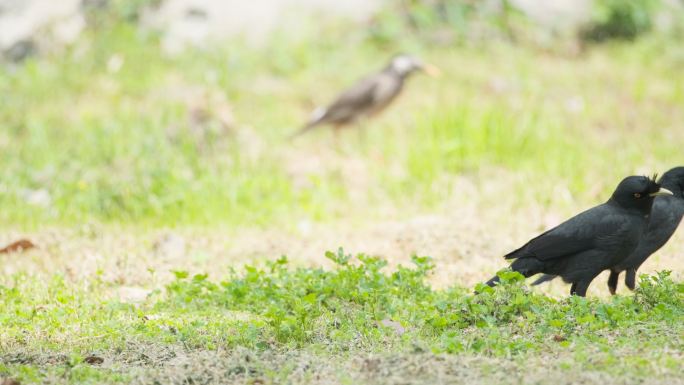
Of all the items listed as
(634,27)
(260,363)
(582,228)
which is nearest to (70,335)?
(260,363)

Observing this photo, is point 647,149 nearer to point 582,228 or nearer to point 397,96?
point 397,96

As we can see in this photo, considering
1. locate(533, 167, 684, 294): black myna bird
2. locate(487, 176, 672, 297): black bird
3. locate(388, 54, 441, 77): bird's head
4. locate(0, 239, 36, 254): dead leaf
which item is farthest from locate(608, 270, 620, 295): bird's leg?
locate(388, 54, 441, 77): bird's head

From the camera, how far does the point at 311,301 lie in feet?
15.9

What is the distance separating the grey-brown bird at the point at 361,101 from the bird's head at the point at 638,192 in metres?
4.95

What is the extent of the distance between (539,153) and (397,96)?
2033 mm

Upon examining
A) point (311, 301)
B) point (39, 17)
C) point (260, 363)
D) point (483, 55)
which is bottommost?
point (260, 363)

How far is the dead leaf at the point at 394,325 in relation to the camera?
464cm

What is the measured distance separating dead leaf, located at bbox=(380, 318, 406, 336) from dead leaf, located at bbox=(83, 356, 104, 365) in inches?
52.7

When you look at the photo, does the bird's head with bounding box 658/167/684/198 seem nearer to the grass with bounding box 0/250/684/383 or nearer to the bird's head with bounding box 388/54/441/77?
the grass with bounding box 0/250/684/383

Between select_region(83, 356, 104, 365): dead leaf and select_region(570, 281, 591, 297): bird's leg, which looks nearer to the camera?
select_region(83, 356, 104, 365): dead leaf

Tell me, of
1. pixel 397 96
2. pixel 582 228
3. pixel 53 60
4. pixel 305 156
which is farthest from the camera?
pixel 53 60

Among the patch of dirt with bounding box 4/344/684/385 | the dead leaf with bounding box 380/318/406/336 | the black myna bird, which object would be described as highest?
the black myna bird

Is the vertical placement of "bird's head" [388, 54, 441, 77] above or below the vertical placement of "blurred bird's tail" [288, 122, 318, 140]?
above

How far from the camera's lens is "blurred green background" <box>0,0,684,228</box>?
8.30 meters
